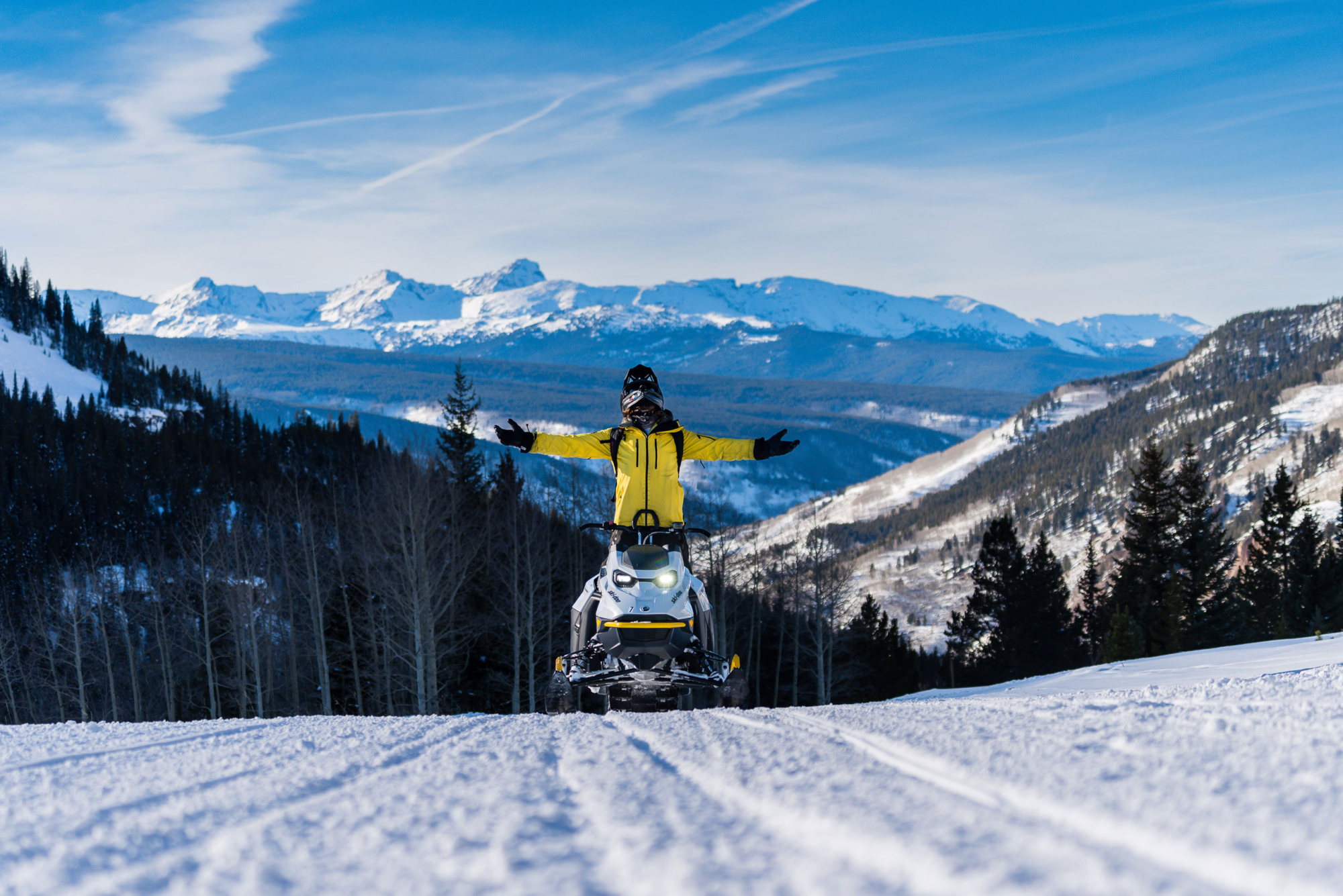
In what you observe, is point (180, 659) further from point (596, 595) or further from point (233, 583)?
point (596, 595)

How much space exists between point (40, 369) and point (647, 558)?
549 feet

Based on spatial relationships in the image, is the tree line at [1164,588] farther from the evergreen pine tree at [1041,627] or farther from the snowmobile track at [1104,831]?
the snowmobile track at [1104,831]

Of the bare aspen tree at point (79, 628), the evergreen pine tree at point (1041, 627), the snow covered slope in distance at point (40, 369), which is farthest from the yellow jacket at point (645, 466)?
the snow covered slope in distance at point (40, 369)

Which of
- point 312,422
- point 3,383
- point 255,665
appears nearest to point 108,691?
point 255,665

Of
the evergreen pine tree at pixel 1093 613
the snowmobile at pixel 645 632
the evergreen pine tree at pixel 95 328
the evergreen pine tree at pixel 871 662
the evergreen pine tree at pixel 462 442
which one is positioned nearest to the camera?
the snowmobile at pixel 645 632

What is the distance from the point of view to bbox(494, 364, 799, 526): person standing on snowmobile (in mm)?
7746

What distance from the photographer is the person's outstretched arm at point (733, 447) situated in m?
7.65

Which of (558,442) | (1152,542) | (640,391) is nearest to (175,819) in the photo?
(558,442)

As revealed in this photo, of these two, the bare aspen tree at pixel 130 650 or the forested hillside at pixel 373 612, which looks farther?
the bare aspen tree at pixel 130 650

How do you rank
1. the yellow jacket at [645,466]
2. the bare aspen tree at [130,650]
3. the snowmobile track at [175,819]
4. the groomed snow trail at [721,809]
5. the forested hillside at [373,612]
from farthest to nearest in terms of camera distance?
the bare aspen tree at [130,650]
the forested hillside at [373,612]
the yellow jacket at [645,466]
the snowmobile track at [175,819]
the groomed snow trail at [721,809]

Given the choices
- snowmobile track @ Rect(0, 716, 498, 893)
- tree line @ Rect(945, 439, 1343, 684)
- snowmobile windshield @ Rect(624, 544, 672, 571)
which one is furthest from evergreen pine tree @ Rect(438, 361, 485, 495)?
snowmobile track @ Rect(0, 716, 498, 893)

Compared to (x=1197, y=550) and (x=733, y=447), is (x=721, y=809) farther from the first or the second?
(x=1197, y=550)

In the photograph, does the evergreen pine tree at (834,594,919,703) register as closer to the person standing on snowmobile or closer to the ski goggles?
the person standing on snowmobile

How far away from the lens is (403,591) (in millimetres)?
29109
